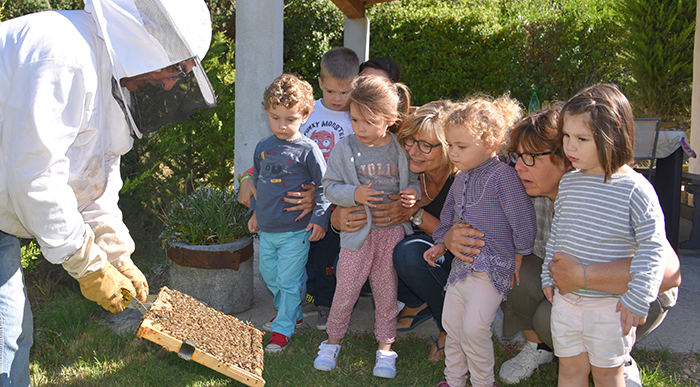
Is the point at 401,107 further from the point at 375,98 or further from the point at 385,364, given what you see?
the point at 385,364

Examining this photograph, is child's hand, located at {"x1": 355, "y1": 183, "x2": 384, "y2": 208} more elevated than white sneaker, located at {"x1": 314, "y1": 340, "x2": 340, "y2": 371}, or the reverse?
child's hand, located at {"x1": 355, "y1": 183, "x2": 384, "y2": 208}

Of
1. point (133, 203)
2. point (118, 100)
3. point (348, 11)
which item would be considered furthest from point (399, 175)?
point (348, 11)

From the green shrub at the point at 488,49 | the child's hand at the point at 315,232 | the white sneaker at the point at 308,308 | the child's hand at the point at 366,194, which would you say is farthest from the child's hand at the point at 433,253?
the green shrub at the point at 488,49

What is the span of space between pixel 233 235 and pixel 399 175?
4.48 feet

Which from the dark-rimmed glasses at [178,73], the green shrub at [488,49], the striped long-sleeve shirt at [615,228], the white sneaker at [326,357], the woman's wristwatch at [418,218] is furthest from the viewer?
the green shrub at [488,49]

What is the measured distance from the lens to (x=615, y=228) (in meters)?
2.10

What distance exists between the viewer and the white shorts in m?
2.13

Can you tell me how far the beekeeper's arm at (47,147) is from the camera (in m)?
1.83

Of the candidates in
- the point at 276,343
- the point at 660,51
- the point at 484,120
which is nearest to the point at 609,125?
the point at 484,120

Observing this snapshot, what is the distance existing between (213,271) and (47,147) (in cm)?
176

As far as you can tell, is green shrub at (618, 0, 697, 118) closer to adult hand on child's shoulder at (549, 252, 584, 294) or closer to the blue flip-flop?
the blue flip-flop

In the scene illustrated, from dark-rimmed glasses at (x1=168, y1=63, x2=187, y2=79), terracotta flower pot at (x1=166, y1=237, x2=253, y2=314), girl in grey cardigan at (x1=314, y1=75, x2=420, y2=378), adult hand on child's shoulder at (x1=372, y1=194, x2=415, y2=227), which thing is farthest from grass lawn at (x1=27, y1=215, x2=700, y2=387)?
dark-rimmed glasses at (x1=168, y1=63, x2=187, y2=79)

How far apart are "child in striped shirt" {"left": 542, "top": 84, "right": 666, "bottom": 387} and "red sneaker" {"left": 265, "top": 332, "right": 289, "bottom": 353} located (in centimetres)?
157

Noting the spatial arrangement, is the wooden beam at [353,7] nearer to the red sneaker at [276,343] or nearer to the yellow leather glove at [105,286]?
the red sneaker at [276,343]
